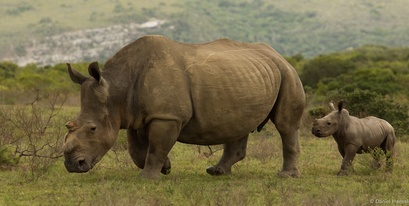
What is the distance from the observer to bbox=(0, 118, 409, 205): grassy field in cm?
963

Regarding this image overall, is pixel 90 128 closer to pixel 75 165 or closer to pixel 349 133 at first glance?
pixel 75 165

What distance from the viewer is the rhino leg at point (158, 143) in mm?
10852

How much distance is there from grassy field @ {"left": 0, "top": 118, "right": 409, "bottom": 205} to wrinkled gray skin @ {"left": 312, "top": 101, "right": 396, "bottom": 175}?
212 mm

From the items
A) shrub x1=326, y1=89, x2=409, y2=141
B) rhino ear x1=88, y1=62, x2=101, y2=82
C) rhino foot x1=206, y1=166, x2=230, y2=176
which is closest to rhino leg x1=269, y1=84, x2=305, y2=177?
rhino foot x1=206, y1=166, x2=230, y2=176

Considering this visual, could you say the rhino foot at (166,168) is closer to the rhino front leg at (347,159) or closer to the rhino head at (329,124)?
the rhino head at (329,124)

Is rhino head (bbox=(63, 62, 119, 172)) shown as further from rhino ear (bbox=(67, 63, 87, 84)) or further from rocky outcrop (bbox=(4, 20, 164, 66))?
rocky outcrop (bbox=(4, 20, 164, 66))

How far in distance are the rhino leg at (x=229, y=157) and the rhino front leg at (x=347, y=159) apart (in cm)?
148

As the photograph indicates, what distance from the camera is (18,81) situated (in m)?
38.7

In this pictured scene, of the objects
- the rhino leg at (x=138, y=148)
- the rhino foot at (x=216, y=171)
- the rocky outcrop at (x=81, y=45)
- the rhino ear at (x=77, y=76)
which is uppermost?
the rhino ear at (x=77, y=76)

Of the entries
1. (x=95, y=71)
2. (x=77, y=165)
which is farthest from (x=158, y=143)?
(x=95, y=71)

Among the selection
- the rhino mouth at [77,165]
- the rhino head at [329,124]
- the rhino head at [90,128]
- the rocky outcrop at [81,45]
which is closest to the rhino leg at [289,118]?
the rhino head at [329,124]

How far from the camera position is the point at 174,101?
35.6 feet

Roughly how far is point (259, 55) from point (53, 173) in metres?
3.40

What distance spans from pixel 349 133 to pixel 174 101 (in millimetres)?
3004
